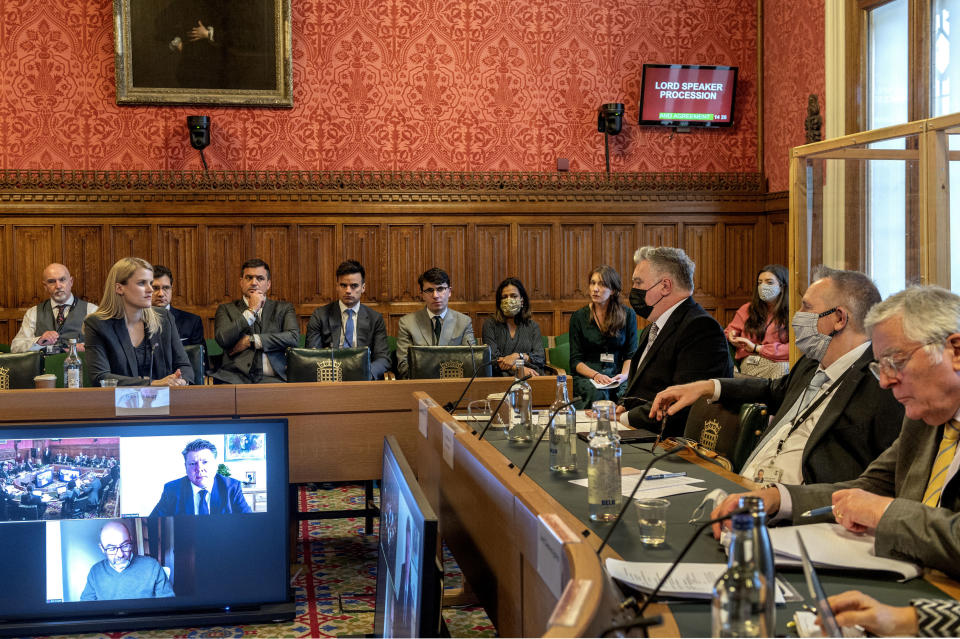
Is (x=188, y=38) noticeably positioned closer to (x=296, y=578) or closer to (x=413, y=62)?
(x=413, y=62)

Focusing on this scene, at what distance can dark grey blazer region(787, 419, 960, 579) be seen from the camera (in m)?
1.71

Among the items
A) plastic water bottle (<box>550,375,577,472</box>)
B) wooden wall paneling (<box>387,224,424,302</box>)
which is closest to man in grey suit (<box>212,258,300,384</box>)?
wooden wall paneling (<box>387,224,424,302</box>)

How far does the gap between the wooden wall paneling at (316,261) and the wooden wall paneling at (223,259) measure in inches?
17.3

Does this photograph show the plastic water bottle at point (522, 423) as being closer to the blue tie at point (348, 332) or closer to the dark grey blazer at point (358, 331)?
the dark grey blazer at point (358, 331)

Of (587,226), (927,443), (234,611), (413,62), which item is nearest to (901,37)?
(587,226)

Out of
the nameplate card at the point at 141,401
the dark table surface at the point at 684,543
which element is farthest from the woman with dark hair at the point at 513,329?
the dark table surface at the point at 684,543

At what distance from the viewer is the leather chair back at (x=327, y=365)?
495 centimetres

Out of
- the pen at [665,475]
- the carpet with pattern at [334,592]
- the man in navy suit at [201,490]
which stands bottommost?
the carpet with pattern at [334,592]

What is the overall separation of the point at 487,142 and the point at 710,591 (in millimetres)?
6412

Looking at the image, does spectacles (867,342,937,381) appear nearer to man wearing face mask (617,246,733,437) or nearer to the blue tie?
man wearing face mask (617,246,733,437)

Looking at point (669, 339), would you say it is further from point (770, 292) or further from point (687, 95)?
point (687, 95)

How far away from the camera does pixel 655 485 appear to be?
245 centimetres

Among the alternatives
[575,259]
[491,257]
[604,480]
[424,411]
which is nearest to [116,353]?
[424,411]

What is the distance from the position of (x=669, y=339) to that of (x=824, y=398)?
1.17 m
